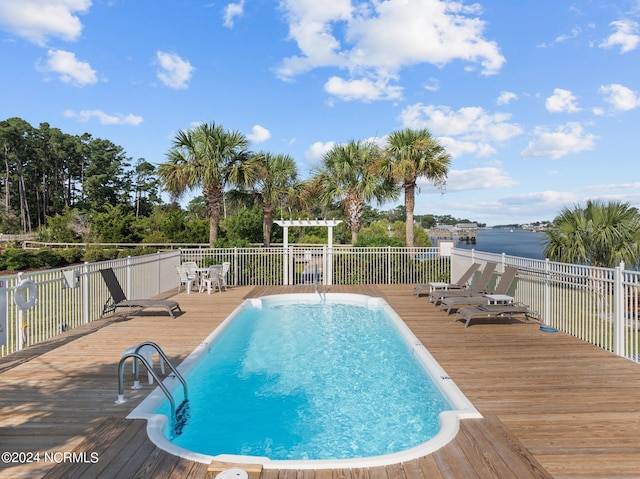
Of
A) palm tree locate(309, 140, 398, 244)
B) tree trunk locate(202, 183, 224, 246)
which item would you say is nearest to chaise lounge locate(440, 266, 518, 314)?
palm tree locate(309, 140, 398, 244)

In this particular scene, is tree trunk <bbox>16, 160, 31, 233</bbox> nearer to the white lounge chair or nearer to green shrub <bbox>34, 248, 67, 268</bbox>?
green shrub <bbox>34, 248, 67, 268</bbox>

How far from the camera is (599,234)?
939 centimetres

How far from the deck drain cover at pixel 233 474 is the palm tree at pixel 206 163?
13.2m

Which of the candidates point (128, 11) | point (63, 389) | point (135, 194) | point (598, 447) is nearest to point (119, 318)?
point (63, 389)

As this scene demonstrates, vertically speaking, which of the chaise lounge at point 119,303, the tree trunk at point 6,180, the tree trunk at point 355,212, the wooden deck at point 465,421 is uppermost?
the tree trunk at point 6,180

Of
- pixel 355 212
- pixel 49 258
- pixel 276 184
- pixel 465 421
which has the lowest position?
pixel 465 421

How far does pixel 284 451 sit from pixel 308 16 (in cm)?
1491

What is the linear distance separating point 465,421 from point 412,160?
46.0 ft

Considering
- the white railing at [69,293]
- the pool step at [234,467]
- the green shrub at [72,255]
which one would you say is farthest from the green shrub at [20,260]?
the pool step at [234,467]

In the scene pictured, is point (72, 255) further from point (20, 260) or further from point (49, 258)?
point (20, 260)

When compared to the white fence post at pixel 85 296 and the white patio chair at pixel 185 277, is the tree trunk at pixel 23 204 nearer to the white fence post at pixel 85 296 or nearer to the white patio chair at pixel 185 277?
the white patio chair at pixel 185 277

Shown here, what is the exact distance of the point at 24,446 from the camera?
3.09m

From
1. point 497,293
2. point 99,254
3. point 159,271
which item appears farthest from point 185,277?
point 99,254

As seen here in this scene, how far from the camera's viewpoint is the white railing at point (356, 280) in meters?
5.84
